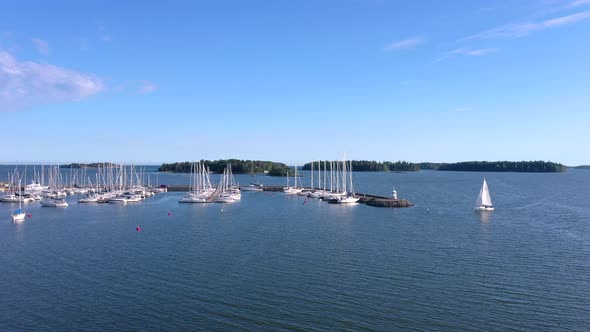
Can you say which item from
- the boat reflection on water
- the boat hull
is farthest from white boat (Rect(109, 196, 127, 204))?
the boat reflection on water

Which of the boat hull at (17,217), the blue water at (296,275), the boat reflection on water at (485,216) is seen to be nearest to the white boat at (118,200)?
the boat hull at (17,217)

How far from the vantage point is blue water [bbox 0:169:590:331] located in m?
24.7

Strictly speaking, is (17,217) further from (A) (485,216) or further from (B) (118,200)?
(A) (485,216)

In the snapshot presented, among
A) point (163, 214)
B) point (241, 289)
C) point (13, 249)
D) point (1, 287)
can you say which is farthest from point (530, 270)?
point (163, 214)

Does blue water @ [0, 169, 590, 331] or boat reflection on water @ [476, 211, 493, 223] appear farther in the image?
boat reflection on water @ [476, 211, 493, 223]

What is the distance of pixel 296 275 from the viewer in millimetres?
32875

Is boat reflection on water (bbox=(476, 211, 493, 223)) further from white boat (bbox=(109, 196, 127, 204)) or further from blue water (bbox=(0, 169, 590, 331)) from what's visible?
white boat (bbox=(109, 196, 127, 204))

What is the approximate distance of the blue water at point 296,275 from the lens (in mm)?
24719

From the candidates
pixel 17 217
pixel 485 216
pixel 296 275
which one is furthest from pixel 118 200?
pixel 485 216

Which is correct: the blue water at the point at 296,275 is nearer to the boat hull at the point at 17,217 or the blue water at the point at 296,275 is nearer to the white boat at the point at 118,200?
the boat hull at the point at 17,217

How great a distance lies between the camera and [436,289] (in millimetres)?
29500

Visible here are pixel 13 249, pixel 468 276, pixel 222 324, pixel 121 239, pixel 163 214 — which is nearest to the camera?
pixel 222 324

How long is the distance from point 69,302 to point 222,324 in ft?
33.9

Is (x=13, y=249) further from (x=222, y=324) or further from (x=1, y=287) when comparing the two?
(x=222, y=324)
